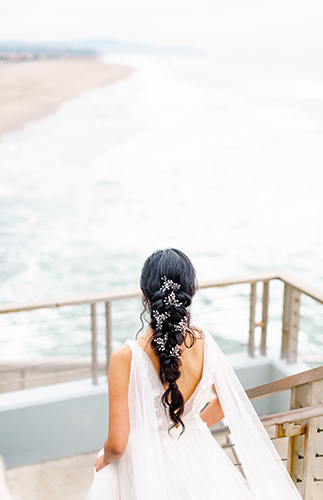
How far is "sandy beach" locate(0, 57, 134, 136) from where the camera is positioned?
6.57 m

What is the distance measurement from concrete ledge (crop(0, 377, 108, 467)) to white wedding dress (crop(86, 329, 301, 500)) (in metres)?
1.25

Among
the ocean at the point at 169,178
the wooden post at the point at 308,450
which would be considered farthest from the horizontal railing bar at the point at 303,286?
the ocean at the point at 169,178

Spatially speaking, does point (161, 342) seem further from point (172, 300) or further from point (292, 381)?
point (292, 381)

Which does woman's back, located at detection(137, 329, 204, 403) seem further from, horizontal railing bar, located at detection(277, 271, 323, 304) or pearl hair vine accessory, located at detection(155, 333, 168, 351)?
horizontal railing bar, located at detection(277, 271, 323, 304)

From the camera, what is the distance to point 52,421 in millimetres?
2252

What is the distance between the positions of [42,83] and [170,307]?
21.1 feet

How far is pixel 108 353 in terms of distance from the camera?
90.9 inches

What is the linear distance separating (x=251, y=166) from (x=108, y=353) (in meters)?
5.36

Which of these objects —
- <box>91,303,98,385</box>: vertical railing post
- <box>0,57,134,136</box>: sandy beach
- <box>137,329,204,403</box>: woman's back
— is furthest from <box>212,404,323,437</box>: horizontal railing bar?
<box>0,57,134,136</box>: sandy beach

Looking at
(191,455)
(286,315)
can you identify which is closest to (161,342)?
(191,455)

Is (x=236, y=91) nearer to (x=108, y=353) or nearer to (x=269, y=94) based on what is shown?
(x=269, y=94)

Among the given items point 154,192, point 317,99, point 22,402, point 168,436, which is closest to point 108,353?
point 22,402

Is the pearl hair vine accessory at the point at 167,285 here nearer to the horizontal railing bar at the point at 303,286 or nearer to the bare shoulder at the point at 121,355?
the bare shoulder at the point at 121,355

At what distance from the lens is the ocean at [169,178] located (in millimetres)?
6863
